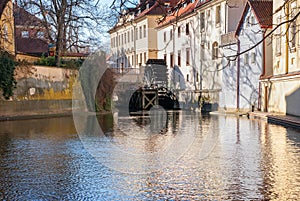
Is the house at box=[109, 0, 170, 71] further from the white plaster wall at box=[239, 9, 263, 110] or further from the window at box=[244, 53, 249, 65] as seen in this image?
the window at box=[244, 53, 249, 65]

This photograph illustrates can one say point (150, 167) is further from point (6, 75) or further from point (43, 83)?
point (43, 83)

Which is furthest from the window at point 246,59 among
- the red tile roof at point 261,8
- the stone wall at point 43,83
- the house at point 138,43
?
the house at point 138,43

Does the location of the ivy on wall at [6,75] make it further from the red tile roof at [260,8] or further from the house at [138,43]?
the house at [138,43]

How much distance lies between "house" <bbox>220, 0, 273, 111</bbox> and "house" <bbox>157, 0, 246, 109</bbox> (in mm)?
1981

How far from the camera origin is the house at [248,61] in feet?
93.7

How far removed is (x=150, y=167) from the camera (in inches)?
376

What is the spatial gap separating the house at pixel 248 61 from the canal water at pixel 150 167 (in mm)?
13663

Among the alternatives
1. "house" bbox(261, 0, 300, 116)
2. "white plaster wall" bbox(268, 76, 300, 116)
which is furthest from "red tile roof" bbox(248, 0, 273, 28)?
"white plaster wall" bbox(268, 76, 300, 116)

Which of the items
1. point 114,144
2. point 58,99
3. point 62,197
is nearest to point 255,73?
point 58,99

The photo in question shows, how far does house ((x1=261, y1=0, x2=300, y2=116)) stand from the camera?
23.5 metres

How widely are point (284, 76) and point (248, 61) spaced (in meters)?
5.65

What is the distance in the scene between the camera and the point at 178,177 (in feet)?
27.8

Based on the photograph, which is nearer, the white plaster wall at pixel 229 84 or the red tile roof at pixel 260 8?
the red tile roof at pixel 260 8

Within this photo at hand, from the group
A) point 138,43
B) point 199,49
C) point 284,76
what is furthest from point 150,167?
point 138,43
